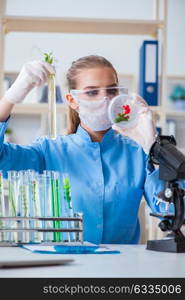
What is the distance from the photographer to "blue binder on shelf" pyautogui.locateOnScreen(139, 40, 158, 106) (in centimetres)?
294

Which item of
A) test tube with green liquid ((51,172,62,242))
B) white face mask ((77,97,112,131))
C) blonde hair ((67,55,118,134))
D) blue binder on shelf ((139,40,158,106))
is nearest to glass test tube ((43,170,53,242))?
test tube with green liquid ((51,172,62,242))

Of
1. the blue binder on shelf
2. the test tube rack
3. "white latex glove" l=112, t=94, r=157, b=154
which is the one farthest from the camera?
the blue binder on shelf

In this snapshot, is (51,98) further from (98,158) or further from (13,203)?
(13,203)

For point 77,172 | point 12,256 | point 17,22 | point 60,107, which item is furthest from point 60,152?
point 17,22

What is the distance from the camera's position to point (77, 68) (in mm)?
1937

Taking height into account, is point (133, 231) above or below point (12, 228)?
below

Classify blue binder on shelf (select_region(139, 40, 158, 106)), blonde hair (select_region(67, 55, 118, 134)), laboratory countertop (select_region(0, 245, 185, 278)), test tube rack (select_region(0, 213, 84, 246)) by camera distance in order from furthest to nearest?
blue binder on shelf (select_region(139, 40, 158, 106)), blonde hair (select_region(67, 55, 118, 134)), test tube rack (select_region(0, 213, 84, 246)), laboratory countertop (select_region(0, 245, 185, 278))

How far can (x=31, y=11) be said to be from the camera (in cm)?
657

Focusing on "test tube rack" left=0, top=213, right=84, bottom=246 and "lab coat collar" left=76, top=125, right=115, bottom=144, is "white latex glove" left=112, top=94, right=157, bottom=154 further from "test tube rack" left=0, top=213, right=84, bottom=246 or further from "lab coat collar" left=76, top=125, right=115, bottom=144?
"test tube rack" left=0, top=213, right=84, bottom=246

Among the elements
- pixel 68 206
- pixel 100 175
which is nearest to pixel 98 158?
pixel 100 175

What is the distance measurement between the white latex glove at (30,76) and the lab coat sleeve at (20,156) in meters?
0.13

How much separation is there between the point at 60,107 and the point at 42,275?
2.14 m

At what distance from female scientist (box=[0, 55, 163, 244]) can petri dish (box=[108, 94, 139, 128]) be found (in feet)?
0.10

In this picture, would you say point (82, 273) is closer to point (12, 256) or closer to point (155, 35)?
point (12, 256)
